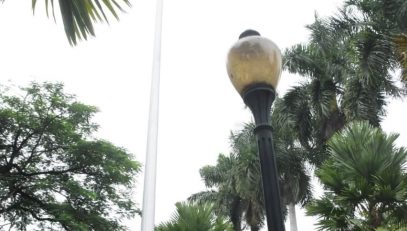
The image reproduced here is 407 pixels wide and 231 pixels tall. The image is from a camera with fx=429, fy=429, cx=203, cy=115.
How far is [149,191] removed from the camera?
10.5 ft

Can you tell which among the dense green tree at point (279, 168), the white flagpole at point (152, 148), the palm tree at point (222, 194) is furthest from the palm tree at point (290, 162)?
the white flagpole at point (152, 148)

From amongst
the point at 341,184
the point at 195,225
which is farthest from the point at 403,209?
the point at 195,225

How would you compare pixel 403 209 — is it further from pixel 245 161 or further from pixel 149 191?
pixel 245 161

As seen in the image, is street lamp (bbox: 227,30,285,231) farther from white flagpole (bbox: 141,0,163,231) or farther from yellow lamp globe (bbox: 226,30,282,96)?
white flagpole (bbox: 141,0,163,231)

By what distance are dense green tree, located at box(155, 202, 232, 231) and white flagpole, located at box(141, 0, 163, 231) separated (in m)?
4.82

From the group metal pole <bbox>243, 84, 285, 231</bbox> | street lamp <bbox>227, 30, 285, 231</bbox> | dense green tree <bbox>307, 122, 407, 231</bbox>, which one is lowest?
metal pole <bbox>243, 84, 285, 231</bbox>

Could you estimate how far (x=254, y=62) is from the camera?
2734mm

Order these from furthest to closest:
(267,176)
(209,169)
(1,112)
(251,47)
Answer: (209,169)
(1,112)
(251,47)
(267,176)

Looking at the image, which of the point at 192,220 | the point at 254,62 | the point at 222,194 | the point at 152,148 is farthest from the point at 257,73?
the point at 222,194

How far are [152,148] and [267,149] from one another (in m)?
1.36

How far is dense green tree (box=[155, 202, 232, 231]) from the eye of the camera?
341 inches

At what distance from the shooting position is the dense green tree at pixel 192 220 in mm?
8656

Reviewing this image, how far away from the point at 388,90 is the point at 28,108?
13.9 meters

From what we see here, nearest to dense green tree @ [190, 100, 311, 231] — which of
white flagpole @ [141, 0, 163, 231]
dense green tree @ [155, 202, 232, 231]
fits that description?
dense green tree @ [155, 202, 232, 231]
